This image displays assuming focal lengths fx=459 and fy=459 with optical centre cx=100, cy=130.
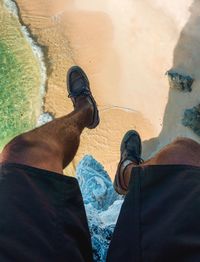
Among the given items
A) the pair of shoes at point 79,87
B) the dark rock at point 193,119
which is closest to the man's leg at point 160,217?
the pair of shoes at point 79,87

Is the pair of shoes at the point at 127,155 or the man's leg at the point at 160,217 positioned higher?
the man's leg at the point at 160,217

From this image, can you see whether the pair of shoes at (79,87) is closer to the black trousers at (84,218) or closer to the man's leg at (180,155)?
the man's leg at (180,155)

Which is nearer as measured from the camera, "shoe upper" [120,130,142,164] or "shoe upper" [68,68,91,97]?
"shoe upper" [120,130,142,164]

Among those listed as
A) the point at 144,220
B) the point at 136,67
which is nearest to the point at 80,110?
the point at 136,67

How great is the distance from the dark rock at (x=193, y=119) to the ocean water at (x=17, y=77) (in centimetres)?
149

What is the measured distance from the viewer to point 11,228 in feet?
5.87

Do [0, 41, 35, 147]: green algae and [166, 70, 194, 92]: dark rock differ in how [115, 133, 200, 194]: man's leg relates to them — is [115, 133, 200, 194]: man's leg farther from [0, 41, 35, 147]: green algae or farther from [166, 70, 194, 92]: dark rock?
[0, 41, 35, 147]: green algae

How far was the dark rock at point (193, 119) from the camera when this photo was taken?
3686 millimetres

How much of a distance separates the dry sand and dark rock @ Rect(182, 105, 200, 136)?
0.06 meters

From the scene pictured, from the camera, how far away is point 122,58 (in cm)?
411

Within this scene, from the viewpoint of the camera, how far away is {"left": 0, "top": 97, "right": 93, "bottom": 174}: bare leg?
232cm

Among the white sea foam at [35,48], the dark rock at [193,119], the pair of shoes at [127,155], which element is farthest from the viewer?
the white sea foam at [35,48]

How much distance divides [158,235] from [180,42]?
7.90 feet

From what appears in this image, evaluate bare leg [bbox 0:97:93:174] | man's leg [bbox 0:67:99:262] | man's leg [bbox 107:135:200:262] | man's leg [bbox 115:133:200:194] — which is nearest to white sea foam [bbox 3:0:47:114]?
bare leg [bbox 0:97:93:174]
